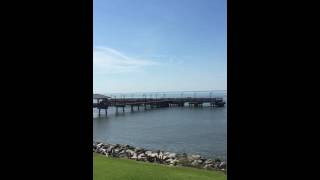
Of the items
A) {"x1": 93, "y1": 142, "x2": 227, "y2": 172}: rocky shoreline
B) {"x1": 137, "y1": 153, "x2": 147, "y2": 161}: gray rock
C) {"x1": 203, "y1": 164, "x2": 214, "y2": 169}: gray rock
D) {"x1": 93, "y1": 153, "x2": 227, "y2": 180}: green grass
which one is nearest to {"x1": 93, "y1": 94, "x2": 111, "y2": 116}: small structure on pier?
{"x1": 93, "y1": 142, "x2": 227, "y2": 172}: rocky shoreline

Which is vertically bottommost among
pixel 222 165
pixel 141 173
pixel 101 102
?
pixel 222 165

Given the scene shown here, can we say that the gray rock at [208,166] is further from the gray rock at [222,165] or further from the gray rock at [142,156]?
the gray rock at [142,156]

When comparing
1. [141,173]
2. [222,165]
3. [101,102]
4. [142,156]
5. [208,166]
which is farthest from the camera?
[101,102]

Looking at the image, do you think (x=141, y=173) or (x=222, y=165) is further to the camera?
(x=222, y=165)

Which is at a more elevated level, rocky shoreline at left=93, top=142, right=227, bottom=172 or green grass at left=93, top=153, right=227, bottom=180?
green grass at left=93, top=153, right=227, bottom=180

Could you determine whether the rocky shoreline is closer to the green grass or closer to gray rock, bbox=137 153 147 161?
gray rock, bbox=137 153 147 161

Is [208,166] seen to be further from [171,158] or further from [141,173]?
[141,173]

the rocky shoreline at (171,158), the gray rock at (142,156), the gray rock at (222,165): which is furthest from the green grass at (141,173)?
the gray rock at (142,156)

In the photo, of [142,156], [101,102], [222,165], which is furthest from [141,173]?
[101,102]

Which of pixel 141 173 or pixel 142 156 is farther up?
pixel 141 173
